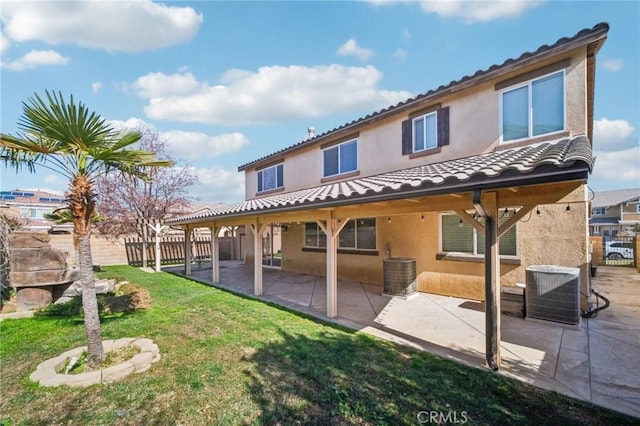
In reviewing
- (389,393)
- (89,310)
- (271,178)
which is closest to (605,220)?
(271,178)

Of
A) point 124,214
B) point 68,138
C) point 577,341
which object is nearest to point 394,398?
point 577,341

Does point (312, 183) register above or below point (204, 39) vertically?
below

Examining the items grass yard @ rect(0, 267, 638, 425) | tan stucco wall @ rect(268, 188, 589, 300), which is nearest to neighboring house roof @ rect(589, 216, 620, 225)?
tan stucco wall @ rect(268, 188, 589, 300)

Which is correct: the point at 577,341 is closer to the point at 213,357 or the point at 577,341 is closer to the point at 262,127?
the point at 213,357

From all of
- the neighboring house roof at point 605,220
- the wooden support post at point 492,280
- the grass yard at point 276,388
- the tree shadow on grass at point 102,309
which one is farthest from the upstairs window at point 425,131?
the neighboring house roof at point 605,220

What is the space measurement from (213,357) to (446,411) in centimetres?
347

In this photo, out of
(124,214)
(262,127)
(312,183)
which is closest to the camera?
(312,183)

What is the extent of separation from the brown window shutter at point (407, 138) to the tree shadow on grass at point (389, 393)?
248 inches

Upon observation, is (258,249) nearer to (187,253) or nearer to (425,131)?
(187,253)

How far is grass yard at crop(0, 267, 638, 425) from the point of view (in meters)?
3.34

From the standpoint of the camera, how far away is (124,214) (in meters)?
16.4

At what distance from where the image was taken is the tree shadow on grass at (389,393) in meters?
3.31

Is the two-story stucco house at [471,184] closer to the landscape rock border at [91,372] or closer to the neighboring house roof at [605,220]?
the landscape rock border at [91,372]

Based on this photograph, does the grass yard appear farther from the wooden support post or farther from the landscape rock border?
the wooden support post
